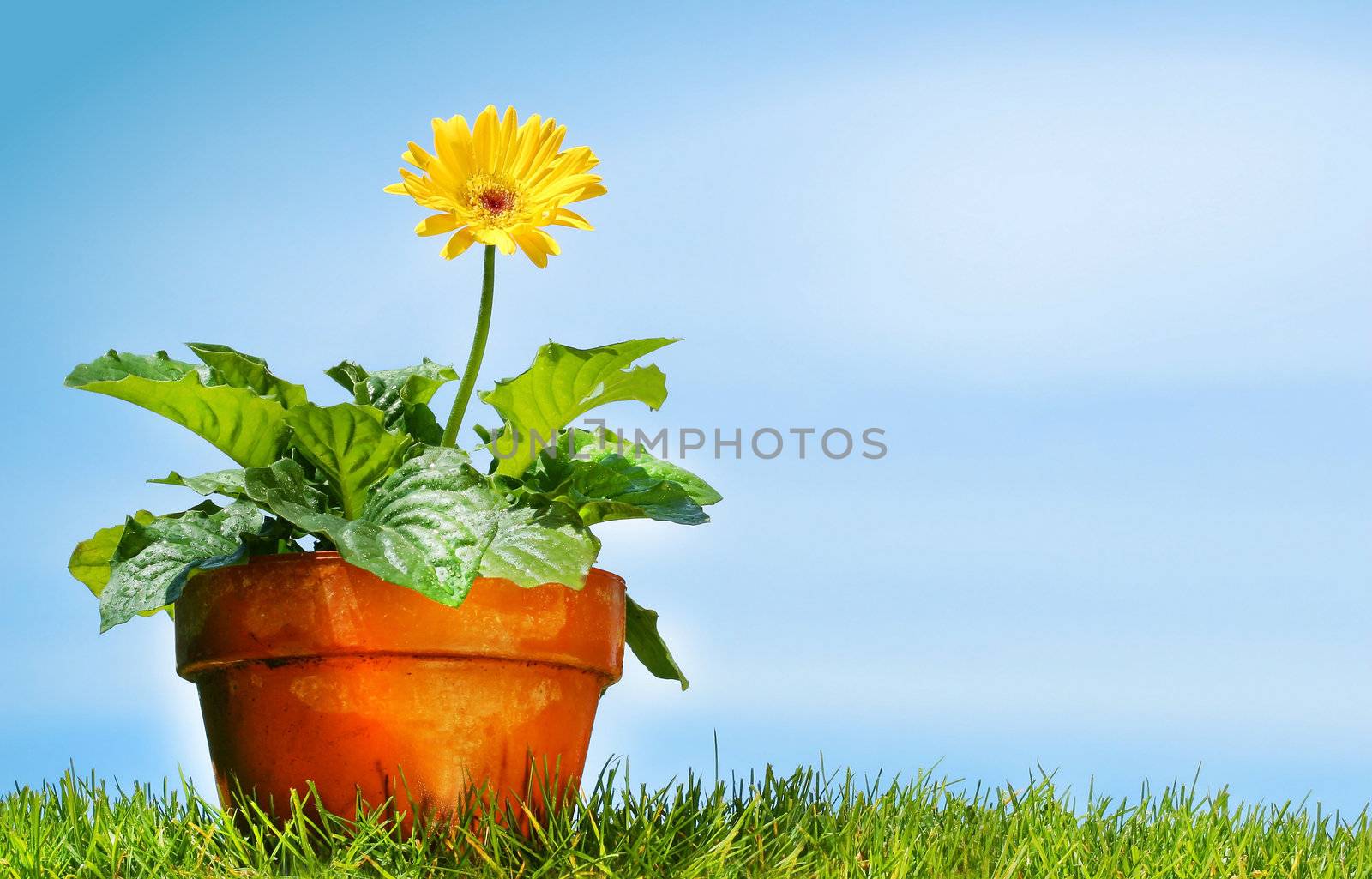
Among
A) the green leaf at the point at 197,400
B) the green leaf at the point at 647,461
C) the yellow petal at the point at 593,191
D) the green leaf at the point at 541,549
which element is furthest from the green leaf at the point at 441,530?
the yellow petal at the point at 593,191

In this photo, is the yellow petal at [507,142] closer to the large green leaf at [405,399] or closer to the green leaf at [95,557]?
the large green leaf at [405,399]

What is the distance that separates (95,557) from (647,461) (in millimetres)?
1013

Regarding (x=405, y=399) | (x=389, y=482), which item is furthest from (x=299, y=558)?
(x=405, y=399)

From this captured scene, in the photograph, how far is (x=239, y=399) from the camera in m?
1.93

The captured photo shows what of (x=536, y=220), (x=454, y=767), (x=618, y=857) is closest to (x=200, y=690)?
(x=454, y=767)

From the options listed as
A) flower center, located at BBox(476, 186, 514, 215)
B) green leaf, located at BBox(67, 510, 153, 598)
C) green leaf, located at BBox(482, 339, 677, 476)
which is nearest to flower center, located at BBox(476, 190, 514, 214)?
flower center, located at BBox(476, 186, 514, 215)

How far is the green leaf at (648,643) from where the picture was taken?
2.34m

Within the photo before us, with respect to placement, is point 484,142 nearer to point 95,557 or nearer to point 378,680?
point 378,680

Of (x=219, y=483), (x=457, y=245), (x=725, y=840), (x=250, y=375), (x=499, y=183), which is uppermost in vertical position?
(x=499, y=183)

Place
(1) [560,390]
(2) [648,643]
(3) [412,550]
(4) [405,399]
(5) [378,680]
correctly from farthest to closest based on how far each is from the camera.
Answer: (2) [648,643] → (4) [405,399] → (1) [560,390] → (5) [378,680] → (3) [412,550]

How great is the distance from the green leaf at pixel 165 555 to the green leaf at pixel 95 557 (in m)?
0.26

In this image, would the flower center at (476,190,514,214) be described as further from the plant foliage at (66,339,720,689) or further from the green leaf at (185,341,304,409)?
the green leaf at (185,341,304,409)

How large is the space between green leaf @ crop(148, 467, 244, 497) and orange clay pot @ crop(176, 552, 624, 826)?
0.43 ft

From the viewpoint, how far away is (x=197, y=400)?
76.1 inches
